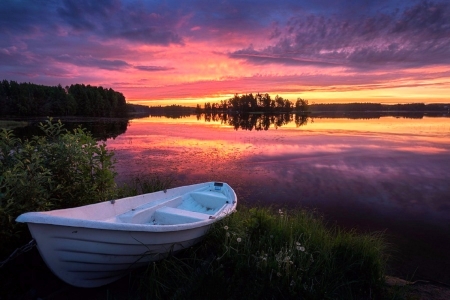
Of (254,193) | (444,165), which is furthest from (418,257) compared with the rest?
(444,165)

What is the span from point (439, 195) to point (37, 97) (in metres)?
97.8

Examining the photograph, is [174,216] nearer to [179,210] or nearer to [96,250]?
[179,210]

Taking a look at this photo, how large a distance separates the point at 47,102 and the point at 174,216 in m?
92.1

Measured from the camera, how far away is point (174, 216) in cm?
517

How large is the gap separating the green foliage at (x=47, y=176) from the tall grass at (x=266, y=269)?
6.52 ft

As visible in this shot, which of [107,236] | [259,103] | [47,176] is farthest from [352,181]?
[259,103]

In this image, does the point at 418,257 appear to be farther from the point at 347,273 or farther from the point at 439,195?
the point at 439,195

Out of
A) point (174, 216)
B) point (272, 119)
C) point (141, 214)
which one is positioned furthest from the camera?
point (272, 119)

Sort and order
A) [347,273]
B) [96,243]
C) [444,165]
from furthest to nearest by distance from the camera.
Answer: [444,165], [347,273], [96,243]

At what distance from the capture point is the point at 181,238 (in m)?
4.38

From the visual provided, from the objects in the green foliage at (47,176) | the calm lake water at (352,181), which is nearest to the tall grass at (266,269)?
the calm lake water at (352,181)

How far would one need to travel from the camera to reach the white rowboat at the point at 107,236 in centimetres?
333

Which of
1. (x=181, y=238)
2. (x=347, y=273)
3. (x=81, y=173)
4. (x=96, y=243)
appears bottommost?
(x=347, y=273)

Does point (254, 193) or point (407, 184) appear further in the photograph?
point (407, 184)
